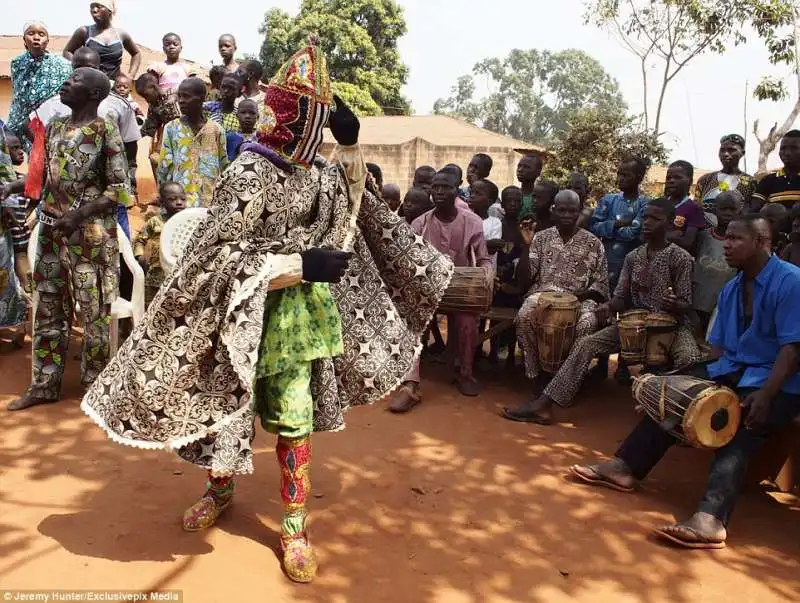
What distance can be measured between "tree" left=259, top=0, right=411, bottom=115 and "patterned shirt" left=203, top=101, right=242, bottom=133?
766 inches

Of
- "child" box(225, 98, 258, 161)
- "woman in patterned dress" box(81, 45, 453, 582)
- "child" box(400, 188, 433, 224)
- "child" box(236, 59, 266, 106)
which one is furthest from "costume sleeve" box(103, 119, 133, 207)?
"child" box(236, 59, 266, 106)

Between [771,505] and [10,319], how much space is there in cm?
623

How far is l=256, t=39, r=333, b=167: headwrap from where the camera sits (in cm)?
290

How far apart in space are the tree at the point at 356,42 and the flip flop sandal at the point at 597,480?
23675 mm

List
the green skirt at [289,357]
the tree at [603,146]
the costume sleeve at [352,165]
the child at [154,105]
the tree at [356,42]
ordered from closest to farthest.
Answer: the green skirt at [289,357] < the costume sleeve at [352,165] < the child at [154,105] < the tree at [603,146] < the tree at [356,42]

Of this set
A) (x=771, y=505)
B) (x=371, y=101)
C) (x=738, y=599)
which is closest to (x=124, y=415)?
(x=738, y=599)

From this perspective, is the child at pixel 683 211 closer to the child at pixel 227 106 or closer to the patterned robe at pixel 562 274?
the patterned robe at pixel 562 274

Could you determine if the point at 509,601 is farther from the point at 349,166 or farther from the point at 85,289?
the point at 85,289

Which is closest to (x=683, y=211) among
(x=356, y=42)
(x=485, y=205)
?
(x=485, y=205)

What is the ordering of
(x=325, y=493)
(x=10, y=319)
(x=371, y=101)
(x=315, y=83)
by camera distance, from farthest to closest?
(x=371, y=101) → (x=10, y=319) → (x=325, y=493) → (x=315, y=83)

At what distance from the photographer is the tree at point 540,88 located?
206ft

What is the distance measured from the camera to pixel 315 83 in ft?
9.64

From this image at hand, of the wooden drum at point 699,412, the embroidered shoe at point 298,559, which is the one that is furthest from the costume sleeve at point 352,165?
the wooden drum at point 699,412

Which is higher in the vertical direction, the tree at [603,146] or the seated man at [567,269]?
the tree at [603,146]
